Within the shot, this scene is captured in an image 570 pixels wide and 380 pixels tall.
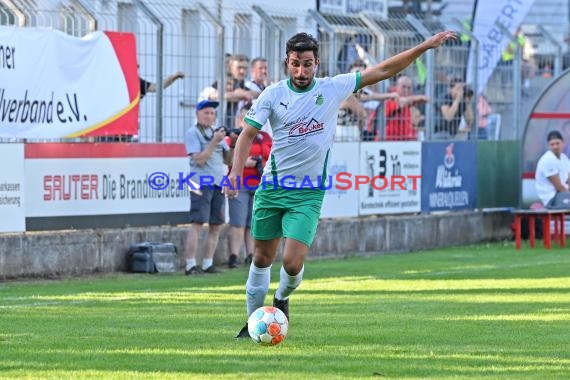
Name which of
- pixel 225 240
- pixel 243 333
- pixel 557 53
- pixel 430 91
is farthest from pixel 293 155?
pixel 557 53

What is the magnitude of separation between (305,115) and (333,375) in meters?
2.63

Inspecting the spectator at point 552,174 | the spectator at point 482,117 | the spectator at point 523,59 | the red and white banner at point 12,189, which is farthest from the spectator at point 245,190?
the spectator at point 523,59

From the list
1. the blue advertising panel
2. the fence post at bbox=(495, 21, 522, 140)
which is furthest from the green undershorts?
the fence post at bbox=(495, 21, 522, 140)

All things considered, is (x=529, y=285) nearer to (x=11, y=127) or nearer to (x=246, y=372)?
(x=11, y=127)

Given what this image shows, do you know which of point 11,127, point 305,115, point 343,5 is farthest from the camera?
point 343,5

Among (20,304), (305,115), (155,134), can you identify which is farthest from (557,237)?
(305,115)

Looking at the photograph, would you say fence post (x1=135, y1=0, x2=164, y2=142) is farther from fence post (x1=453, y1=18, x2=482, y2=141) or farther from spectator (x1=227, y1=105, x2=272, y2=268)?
fence post (x1=453, y1=18, x2=482, y2=141)

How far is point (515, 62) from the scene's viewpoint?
86.7 ft

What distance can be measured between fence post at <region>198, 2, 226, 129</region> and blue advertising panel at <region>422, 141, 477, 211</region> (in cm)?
455

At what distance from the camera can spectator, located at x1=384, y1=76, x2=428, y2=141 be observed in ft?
77.3

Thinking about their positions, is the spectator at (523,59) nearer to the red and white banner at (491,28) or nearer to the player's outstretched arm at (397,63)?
→ the red and white banner at (491,28)

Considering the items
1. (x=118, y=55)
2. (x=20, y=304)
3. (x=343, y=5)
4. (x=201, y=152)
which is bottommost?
(x=20, y=304)

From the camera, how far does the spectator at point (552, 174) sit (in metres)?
24.3
